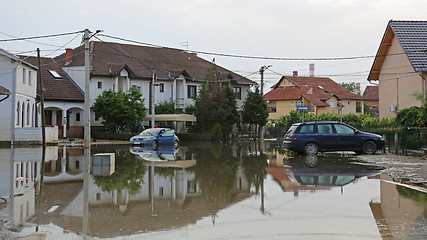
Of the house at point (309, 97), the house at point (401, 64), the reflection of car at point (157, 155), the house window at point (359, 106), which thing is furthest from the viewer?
the house window at point (359, 106)

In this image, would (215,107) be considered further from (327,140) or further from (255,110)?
(327,140)

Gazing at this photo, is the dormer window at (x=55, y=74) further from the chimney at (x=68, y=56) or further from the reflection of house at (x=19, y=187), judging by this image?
the reflection of house at (x=19, y=187)

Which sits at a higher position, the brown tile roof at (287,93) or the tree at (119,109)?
the brown tile roof at (287,93)

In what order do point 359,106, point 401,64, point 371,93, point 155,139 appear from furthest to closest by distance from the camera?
1. point 371,93
2. point 359,106
3. point 401,64
4. point 155,139

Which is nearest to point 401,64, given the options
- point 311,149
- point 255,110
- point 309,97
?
point 311,149

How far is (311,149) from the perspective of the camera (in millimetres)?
24219

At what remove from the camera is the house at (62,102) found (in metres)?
46.3

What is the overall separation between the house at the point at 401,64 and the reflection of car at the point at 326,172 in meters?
18.2

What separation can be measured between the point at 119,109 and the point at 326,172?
31.1 metres

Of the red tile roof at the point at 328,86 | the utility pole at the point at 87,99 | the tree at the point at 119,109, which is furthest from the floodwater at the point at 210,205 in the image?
the red tile roof at the point at 328,86

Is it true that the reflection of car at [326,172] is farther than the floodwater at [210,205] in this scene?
Yes

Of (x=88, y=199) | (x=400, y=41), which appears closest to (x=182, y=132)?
(x=400, y=41)

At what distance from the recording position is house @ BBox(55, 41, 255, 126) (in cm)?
5072

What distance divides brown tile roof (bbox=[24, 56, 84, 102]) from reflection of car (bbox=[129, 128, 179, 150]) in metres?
14.7
